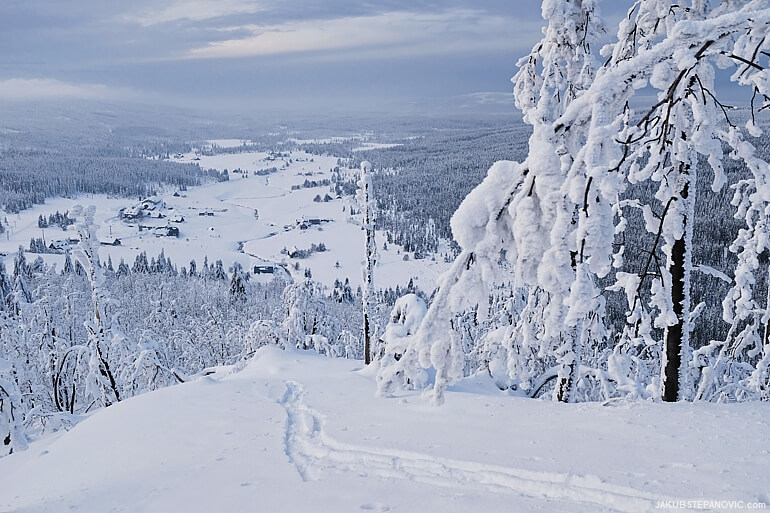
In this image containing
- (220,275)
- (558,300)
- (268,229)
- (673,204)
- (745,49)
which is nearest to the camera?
(558,300)

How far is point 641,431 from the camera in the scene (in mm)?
5664

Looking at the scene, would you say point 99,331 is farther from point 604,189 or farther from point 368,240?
point 604,189

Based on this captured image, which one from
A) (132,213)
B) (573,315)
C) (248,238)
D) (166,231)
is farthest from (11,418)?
(132,213)

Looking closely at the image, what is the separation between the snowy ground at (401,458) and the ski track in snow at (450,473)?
0.02 meters

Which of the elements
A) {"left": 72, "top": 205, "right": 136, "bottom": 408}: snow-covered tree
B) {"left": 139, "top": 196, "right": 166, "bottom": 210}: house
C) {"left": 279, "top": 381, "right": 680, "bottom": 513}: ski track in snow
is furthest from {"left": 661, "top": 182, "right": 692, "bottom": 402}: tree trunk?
{"left": 139, "top": 196, "right": 166, "bottom": 210}: house

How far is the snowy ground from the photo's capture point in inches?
175

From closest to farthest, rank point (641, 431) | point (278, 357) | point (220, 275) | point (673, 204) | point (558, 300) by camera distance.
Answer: point (558, 300), point (641, 431), point (673, 204), point (278, 357), point (220, 275)

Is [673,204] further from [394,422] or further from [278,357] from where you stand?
[278,357]

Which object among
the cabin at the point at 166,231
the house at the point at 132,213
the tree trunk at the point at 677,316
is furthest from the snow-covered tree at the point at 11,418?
the house at the point at 132,213

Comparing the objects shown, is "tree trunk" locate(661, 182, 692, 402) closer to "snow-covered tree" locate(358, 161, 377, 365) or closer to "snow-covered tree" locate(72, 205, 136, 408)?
"snow-covered tree" locate(358, 161, 377, 365)

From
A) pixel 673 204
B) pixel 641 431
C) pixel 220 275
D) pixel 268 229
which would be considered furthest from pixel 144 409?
pixel 268 229

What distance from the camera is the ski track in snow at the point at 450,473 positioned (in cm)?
424

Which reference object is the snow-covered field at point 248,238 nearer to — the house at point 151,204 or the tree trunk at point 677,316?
the house at point 151,204

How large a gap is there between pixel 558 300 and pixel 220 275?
111060 millimetres
